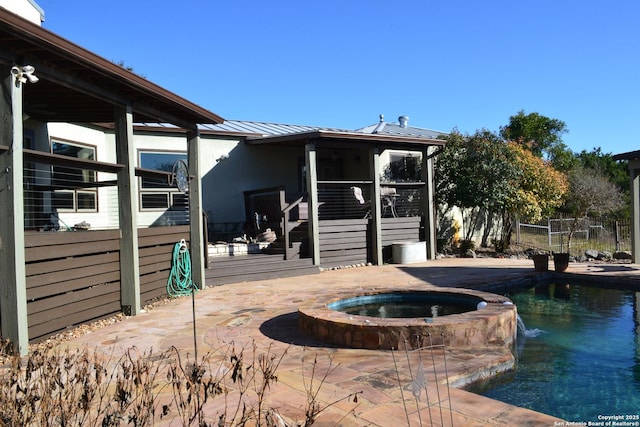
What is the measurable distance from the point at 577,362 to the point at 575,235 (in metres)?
14.1

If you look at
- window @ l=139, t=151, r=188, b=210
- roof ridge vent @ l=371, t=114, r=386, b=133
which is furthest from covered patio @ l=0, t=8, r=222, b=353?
roof ridge vent @ l=371, t=114, r=386, b=133

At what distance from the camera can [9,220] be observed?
493 centimetres

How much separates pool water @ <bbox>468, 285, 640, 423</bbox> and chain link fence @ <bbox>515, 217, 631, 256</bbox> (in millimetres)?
8265

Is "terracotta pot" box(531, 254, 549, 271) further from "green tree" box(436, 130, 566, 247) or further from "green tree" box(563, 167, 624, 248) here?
"green tree" box(563, 167, 624, 248)

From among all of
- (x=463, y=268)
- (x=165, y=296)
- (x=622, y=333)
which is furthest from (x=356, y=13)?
(x=622, y=333)

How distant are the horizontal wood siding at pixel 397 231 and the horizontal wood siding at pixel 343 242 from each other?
0.70 m

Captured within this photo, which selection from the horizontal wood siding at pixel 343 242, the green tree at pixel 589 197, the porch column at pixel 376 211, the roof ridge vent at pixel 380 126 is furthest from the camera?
the green tree at pixel 589 197

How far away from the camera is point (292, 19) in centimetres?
1275

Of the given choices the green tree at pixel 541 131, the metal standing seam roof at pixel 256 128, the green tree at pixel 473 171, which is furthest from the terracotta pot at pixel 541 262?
the green tree at pixel 541 131

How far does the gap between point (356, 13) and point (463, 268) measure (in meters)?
7.22

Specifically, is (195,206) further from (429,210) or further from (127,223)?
(429,210)

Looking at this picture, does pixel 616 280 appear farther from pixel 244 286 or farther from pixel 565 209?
pixel 565 209

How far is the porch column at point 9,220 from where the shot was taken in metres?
4.92

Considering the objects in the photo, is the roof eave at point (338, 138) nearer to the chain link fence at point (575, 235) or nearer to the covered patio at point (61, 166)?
the covered patio at point (61, 166)
